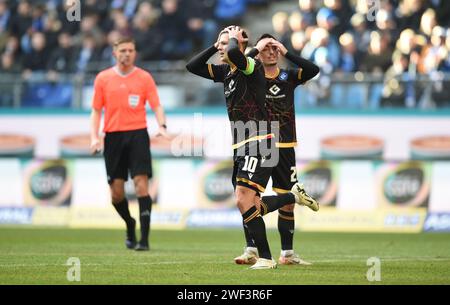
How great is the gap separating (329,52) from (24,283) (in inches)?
500

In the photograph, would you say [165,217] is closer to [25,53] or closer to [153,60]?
[153,60]

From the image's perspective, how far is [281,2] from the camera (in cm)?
2569

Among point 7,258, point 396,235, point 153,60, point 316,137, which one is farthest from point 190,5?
point 7,258

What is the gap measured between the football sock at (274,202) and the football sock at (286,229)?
20.9 inches

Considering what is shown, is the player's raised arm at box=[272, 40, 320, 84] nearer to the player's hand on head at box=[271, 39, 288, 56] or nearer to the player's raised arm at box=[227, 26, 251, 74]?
the player's hand on head at box=[271, 39, 288, 56]

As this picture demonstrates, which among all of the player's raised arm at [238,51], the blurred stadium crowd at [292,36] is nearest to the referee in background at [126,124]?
the player's raised arm at [238,51]

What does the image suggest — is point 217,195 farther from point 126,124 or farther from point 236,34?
point 236,34

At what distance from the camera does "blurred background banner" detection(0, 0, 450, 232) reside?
19.3 m

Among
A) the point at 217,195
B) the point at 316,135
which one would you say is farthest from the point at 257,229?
the point at 316,135

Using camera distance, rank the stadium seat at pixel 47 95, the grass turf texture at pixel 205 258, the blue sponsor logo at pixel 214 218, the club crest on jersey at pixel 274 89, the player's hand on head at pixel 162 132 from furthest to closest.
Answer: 1. the stadium seat at pixel 47 95
2. the blue sponsor logo at pixel 214 218
3. the player's hand on head at pixel 162 132
4. the club crest on jersey at pixel 274 89
5. the grass turf texture at pixel 205 258

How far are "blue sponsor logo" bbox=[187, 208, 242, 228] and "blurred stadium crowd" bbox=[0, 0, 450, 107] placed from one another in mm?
2789

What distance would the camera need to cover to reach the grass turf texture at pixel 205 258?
33.6ft

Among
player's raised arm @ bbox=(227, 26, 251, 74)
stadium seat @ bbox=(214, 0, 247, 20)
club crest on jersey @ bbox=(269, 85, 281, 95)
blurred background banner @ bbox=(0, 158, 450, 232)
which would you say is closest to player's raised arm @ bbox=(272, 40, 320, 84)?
club crest on jersey @ bbox=(269, 85, 281, 95)

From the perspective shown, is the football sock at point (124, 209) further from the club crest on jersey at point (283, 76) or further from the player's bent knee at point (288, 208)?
the club crest on jersey at point (283, 76)
